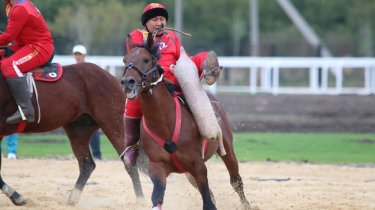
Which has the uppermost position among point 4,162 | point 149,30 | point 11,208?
→ point 149,30

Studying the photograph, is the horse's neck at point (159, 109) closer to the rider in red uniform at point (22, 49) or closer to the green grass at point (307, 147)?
the rider in red uniform at point (22, 49)

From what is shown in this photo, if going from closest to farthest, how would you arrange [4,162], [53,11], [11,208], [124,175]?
[11,208]
[124,175]
[4,162]
[53,11]

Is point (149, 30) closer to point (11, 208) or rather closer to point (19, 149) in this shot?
point (11, 208)

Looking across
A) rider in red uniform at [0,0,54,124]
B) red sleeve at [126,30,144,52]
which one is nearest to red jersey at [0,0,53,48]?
rider in red uniform at [0,0,54,124]

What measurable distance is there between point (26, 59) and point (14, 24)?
0.49 m

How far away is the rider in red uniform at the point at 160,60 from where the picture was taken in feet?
31.2

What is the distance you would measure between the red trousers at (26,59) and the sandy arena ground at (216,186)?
1.72m

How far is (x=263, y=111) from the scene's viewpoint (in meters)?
25.9

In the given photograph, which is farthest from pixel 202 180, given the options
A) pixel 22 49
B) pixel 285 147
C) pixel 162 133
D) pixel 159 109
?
pixel 285 147

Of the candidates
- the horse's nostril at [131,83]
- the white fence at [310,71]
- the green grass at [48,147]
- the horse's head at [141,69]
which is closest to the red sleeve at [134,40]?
the horse's head at [141,69]

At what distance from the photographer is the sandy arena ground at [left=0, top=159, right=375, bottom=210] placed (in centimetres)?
1136

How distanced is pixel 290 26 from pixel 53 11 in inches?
1287

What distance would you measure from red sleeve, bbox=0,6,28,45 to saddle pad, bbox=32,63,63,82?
2.02ft

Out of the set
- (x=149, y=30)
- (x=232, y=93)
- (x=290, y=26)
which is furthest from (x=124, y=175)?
(x=290, y=26)
